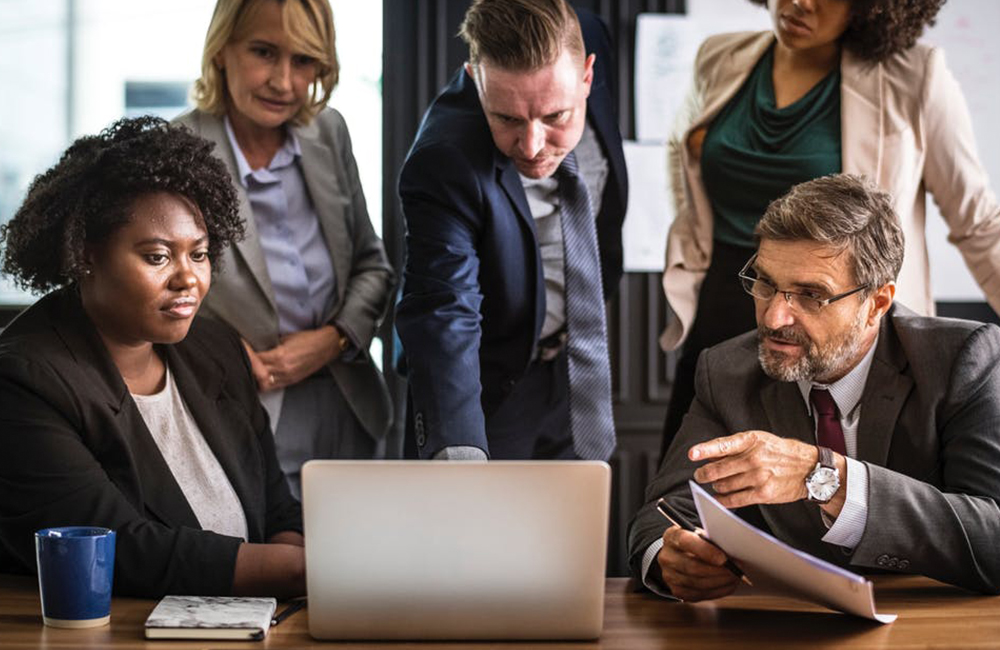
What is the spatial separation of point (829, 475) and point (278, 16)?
5.47ft

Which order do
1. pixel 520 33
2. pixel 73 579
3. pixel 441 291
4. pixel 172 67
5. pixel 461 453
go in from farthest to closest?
1. pixel 172 67
2. pixel 441 291
3. pixel 520 33
4. pixel 461 453
5. pixel 73 579

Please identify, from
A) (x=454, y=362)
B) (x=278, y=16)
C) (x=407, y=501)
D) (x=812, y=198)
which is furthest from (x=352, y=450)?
(x=407, y=501)

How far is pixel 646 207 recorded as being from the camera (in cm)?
376

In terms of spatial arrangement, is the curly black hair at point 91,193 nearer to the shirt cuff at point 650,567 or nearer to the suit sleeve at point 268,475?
the suit sleeve at point 268,475

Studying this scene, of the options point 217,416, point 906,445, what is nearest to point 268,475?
point 217,416

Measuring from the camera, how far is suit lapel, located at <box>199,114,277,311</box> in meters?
2.79

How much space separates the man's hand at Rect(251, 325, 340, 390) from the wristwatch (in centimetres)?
138

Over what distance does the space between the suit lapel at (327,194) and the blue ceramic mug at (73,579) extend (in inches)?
57.2

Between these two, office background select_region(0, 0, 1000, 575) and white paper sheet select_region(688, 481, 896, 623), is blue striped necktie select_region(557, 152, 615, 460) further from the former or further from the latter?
white paper sheet select_region(688, 481, 896, 623)

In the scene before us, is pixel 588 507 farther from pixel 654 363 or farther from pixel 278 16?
pixel 654 363

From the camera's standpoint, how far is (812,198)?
209 centimetres

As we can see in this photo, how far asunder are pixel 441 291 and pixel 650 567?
32.6 inches

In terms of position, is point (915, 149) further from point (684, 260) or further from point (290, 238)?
point (290, 238)

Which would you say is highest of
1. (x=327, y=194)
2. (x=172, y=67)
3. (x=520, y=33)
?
(x=172, y=67)
